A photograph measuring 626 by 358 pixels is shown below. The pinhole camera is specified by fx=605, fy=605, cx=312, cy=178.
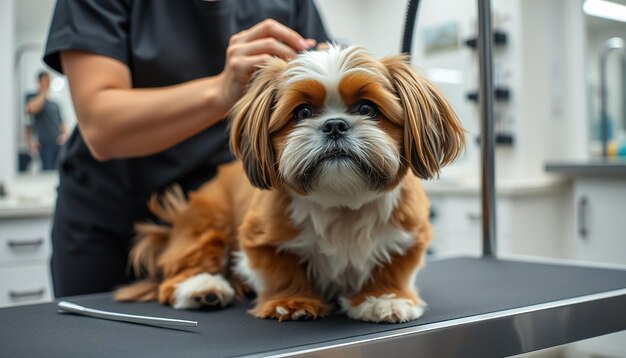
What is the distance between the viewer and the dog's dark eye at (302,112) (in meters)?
0.81

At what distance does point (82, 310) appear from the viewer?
0.90 m

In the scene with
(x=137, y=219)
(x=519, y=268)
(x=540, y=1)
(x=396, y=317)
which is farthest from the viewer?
(x=540, y=1)

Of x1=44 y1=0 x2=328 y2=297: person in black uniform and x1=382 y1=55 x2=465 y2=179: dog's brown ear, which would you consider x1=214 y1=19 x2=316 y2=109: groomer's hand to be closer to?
x1=44 y1=0 x2=328 y2=297: person in black uniform

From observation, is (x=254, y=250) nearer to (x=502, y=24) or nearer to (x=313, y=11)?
(x=313, y=11)

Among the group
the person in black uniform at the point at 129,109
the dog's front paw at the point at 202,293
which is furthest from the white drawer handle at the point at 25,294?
the dog's front paw at the point at 202,293

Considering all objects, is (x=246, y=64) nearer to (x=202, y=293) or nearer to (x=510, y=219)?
(x=202, y=293)

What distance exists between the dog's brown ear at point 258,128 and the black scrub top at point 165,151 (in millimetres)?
432

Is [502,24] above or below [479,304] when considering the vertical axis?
above

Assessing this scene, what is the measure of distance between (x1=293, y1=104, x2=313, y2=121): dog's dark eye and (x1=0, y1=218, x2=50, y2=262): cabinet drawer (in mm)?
2550

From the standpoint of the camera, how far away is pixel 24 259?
296cm

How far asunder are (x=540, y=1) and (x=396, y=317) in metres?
3.57

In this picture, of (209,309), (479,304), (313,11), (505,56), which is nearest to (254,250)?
(209,309)

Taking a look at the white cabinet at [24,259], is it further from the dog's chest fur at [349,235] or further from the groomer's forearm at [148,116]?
the dog's chest fur at [349,235]

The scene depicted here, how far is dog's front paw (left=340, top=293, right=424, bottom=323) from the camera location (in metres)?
0.81
